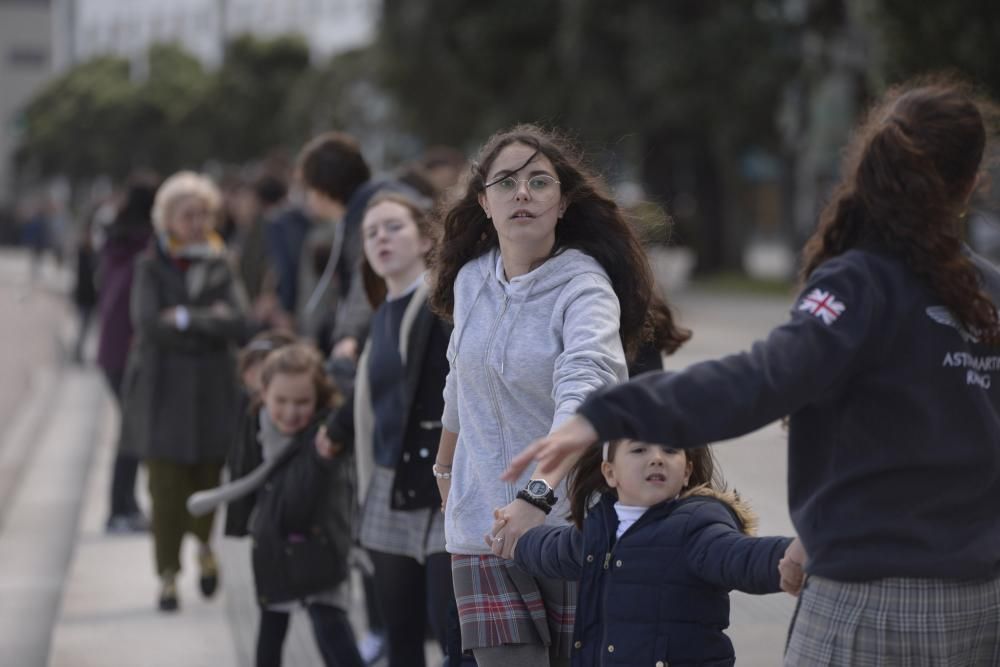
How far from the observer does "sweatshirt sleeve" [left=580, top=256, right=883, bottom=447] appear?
2762 millimetres

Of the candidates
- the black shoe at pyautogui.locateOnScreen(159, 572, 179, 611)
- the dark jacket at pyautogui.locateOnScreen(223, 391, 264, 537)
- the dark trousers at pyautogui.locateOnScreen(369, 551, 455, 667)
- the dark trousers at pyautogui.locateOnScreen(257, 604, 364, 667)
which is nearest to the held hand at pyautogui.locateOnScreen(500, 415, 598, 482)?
the dark trousers at pyautogui.locateOnScreen(369, 551, 455, 667)

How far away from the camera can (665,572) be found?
3.54 m

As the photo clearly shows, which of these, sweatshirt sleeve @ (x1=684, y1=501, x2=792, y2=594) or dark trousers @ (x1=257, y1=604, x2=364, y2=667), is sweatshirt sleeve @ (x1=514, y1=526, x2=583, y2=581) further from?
dark trousers @ (x1=257, y1=604, x2=364, y2=667)

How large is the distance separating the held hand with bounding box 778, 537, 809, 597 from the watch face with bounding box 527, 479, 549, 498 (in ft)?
2.37

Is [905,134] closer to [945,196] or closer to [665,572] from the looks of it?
[945,196]

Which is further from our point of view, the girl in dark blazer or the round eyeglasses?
the girl in dark blazer

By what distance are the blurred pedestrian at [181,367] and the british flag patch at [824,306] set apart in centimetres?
509

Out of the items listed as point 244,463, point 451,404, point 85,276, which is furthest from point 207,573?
point 85,276

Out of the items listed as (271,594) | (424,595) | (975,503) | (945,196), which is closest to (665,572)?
(975,503)

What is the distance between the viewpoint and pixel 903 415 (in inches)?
113

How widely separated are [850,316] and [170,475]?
17.6ft

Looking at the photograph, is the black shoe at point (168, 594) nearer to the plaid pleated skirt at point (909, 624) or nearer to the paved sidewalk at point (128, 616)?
the paved sidewalk at point (128, 616)

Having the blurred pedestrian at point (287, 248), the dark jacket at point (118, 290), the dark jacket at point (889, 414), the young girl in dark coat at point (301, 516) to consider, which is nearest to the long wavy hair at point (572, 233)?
the dark jacket at point (889, 414)

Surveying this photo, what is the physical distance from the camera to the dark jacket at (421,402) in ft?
16.5
